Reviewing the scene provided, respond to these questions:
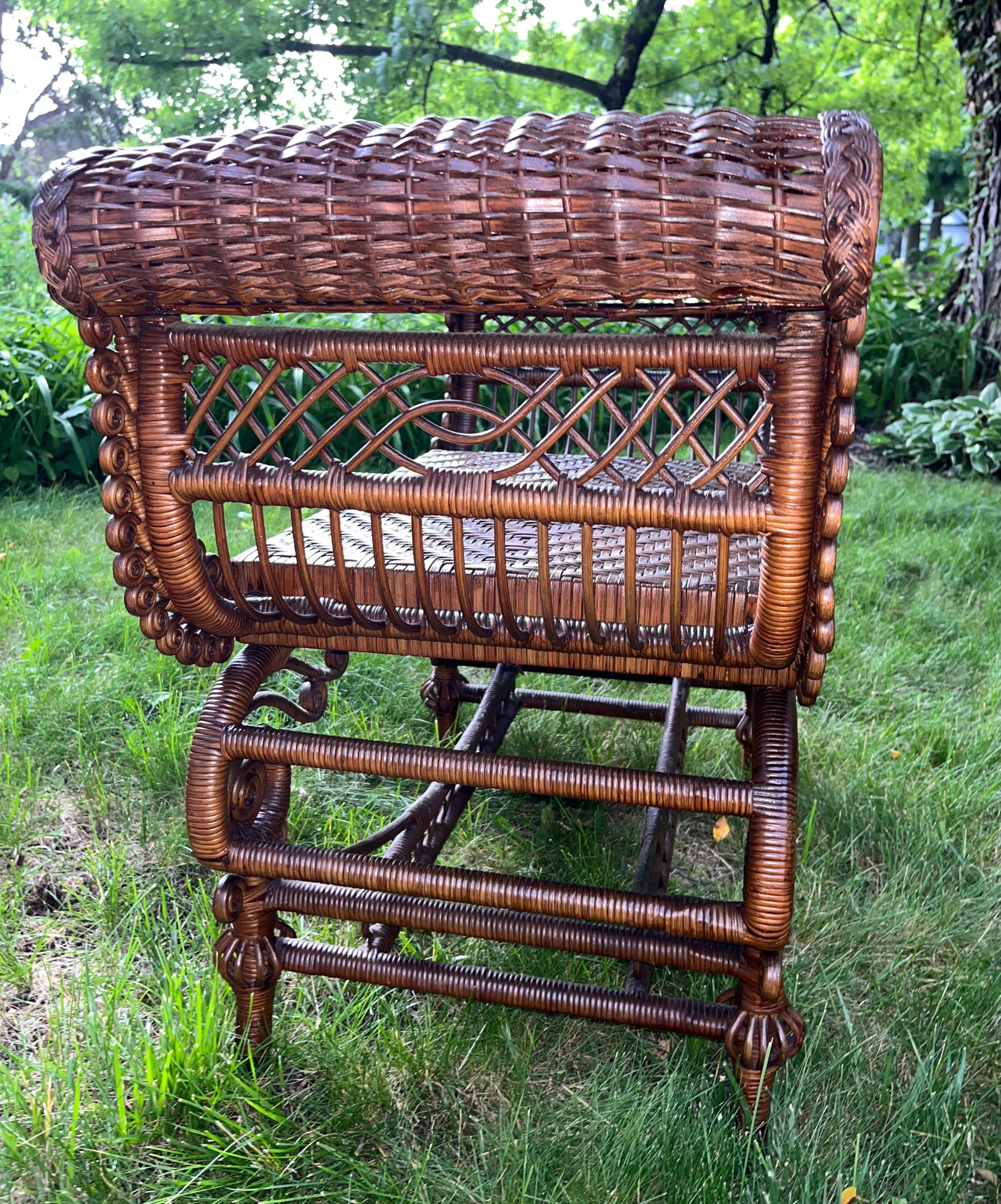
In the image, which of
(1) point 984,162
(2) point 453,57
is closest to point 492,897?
(1) point 984,162

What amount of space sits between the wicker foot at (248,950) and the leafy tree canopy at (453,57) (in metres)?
5.99

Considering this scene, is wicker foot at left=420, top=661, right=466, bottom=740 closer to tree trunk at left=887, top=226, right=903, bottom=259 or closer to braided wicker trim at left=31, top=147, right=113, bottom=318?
braided wicker trim at left=31, top=147, right=113, bottom=318

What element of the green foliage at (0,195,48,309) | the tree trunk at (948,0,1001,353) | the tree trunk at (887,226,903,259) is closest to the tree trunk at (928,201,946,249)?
the tree trunk at (887,226,903,259)

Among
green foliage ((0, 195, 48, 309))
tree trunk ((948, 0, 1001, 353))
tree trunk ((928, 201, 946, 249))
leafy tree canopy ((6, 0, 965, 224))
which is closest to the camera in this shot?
tree trunk ((948, 0, 1001, 353))

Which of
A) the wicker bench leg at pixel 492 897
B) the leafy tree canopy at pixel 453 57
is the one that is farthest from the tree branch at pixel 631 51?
the wicker bench leg at pixel 492 897

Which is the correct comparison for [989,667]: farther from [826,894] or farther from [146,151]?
[146,151]

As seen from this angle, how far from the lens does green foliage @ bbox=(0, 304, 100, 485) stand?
13.0 feet

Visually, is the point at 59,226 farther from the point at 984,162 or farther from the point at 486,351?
the point at 984,162

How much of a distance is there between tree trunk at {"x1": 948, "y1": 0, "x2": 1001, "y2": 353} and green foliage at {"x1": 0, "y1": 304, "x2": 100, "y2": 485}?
4224mm

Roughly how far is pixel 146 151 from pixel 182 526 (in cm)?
35

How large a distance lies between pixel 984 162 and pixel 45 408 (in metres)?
4.67

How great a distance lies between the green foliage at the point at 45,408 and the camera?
3.95 m

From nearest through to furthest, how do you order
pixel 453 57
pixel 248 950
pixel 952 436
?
pixel 248 950 → pixel 952 436 → pixel 453 57

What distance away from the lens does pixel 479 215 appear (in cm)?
80
